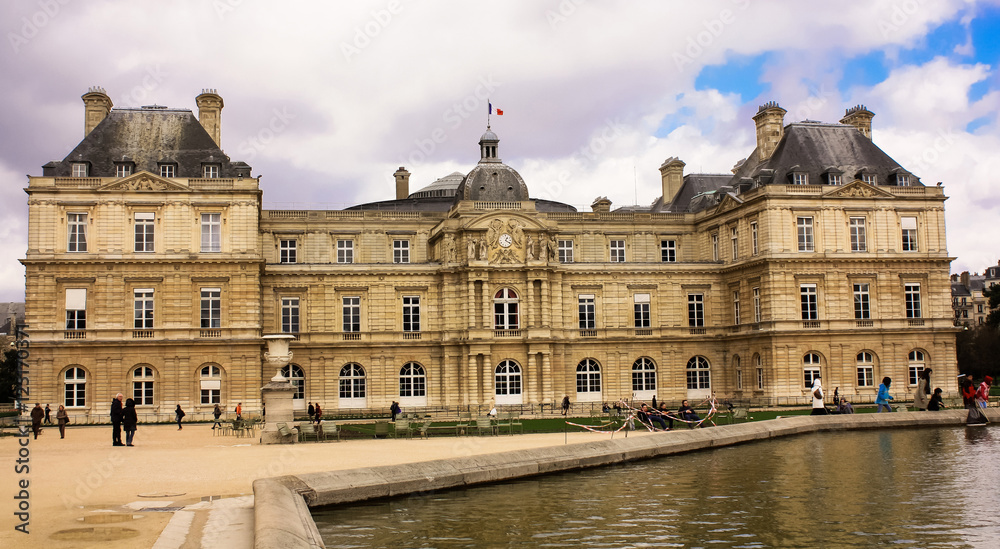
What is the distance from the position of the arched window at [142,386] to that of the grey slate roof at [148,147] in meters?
10.3

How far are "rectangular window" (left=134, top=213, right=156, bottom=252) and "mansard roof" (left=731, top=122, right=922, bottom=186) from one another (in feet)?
110

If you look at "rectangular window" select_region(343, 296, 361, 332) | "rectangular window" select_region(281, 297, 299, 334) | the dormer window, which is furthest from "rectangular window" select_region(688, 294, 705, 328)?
the dormer window

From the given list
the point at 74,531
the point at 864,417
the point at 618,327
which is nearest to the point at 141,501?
the point at 74,531

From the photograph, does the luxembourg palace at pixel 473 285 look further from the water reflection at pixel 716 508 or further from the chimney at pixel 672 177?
the water reflection at pixel 716 508

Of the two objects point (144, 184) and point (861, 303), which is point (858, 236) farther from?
point (144, 184)

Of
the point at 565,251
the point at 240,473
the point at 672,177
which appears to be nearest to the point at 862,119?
the point at 672,177

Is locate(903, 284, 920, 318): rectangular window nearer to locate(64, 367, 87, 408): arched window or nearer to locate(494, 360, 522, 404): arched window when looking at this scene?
locate(494, 360, 522, 404): arched window

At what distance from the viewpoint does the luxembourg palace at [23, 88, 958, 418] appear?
4641cm

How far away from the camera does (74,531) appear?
44.9 ft

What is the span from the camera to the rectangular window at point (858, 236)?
52719mm

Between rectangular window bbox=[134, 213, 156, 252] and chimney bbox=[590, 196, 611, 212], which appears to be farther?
chimney bbox=[590, 196, 611, 212]

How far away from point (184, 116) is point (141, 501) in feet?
125

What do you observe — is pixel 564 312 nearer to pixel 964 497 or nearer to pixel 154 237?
pixel 154 237

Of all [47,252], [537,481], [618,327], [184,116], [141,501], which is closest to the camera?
[141,501]
